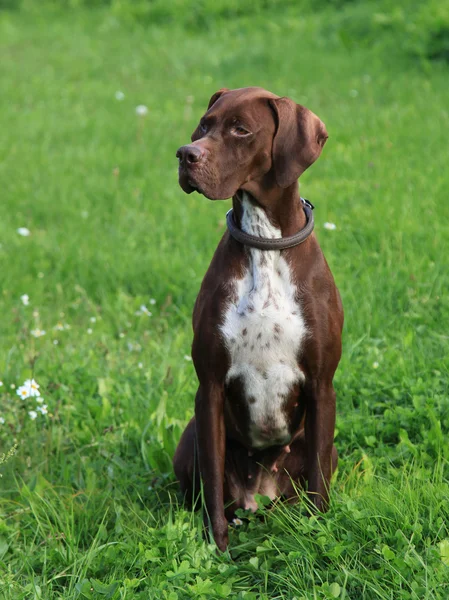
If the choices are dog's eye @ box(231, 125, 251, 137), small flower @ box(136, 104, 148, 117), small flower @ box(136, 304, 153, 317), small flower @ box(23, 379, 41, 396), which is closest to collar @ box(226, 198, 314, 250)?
dog's eye @ box(231, 125, 251, 137)

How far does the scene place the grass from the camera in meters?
2.91

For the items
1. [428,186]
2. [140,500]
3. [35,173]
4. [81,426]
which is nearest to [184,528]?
[140,500]

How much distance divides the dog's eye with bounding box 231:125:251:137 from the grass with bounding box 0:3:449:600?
1.25 meters

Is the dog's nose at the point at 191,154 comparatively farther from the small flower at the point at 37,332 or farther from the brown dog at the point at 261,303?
the small flower at the point at 37,332

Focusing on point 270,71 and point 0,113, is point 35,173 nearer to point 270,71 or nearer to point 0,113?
point 0,113

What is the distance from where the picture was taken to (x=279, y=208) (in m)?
3.01

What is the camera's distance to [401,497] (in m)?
2.98

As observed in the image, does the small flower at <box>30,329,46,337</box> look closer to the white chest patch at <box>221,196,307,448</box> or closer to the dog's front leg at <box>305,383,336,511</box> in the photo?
the white chest patch at <box>221,196,307,448</box>

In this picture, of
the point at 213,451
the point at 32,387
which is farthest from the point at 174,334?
the point at 213,451

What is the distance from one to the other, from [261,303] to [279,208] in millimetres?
326

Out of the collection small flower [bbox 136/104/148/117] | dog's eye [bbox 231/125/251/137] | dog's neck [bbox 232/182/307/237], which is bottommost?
small flower [bbox 136/104/148/117]

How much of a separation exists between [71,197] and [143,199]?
22.5 inches

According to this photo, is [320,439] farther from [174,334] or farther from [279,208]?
[174,334]

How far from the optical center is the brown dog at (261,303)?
2.87m
